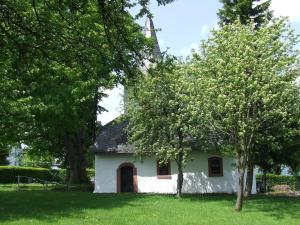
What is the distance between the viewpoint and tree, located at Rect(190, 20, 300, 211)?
21938mm

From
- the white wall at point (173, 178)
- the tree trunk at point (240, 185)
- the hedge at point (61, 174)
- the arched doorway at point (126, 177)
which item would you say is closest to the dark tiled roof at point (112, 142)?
the white wall at point (173, 178)

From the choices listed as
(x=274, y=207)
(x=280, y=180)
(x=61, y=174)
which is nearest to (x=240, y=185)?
(x=274, y=207)

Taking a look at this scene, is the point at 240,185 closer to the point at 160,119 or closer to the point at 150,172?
the point at 160,119

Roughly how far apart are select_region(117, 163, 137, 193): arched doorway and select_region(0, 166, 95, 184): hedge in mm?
15734

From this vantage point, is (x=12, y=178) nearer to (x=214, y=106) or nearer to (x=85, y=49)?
(x=214, y=106)

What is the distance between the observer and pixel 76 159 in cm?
4169

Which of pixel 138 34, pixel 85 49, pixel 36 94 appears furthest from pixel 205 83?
pixel 85 49

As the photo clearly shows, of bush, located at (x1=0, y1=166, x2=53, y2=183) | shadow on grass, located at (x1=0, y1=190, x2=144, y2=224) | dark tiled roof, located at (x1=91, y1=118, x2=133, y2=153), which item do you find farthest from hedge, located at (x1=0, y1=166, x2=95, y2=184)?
shadow on grass, located at (x1=0, y1=190, x2=144, y2=224)

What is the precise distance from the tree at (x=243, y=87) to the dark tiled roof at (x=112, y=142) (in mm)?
12878

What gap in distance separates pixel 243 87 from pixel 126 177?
57.0ft

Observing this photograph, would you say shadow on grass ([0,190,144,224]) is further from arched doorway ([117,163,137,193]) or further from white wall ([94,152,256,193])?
arched doorway ([117,163,137,193])

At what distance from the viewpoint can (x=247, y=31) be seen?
79.5 feet

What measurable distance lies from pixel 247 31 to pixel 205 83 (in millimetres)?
3613

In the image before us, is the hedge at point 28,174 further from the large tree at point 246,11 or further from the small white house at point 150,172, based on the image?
the large tree at point 246,11
